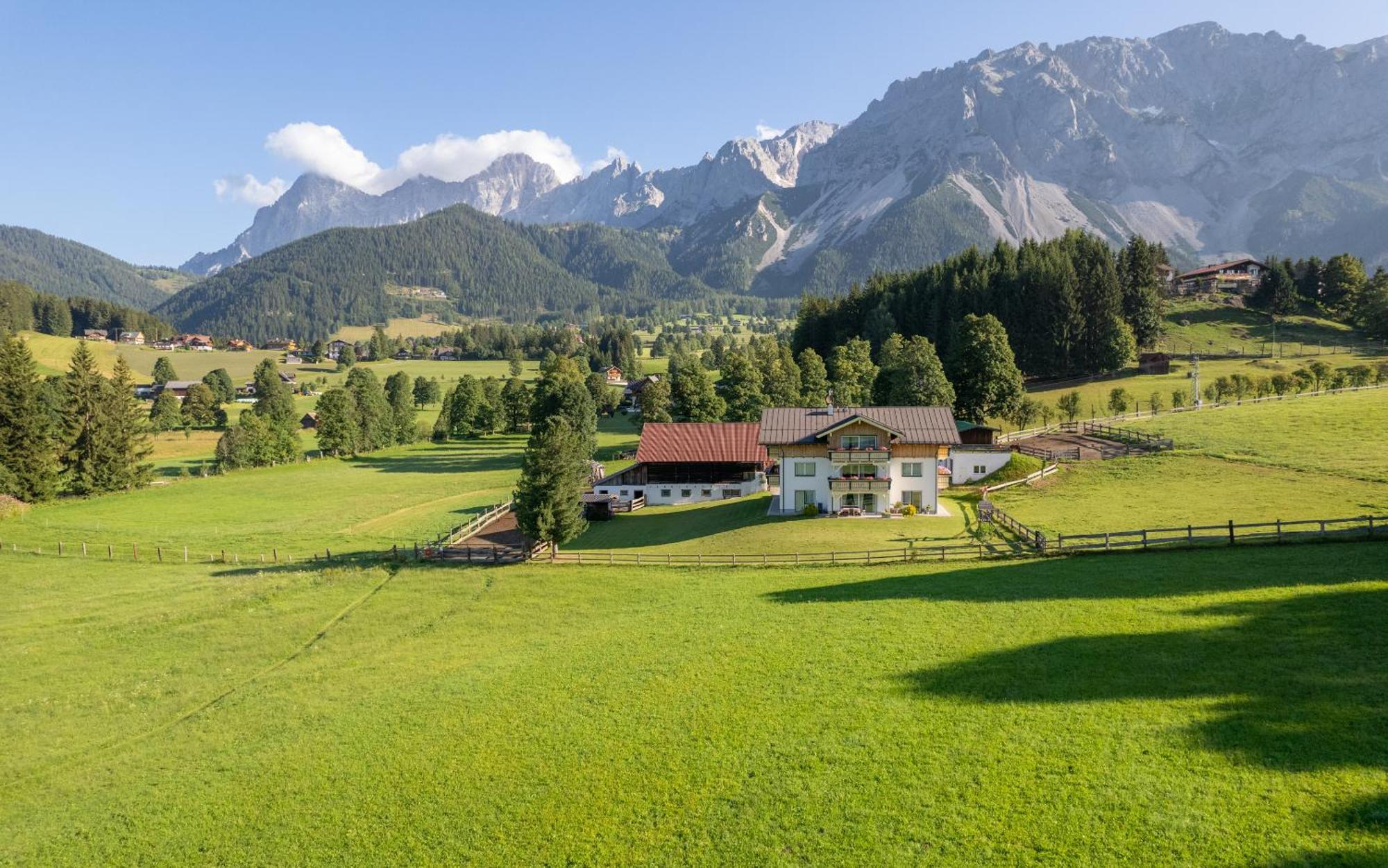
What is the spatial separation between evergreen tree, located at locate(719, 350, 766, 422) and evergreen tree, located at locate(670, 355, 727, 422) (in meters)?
2.14

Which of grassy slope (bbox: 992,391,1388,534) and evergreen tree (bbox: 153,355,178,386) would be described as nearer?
grassy slope (bbox: 992,391,1388,534)

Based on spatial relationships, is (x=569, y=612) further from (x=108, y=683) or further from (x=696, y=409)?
(x=696, y=409)

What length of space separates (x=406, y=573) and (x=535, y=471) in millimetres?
10011

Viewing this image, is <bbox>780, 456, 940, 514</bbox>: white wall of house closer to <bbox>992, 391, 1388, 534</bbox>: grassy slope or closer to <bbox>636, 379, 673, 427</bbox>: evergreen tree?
<bbox>992, 391, 1388, 534</bbox>: grassy slope

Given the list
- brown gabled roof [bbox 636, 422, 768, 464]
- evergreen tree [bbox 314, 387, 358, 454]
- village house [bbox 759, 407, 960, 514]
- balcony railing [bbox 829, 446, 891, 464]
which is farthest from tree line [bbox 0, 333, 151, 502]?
balcony railing [bbox 829, 446, 891, 464]

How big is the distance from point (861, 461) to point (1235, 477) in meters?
26.4

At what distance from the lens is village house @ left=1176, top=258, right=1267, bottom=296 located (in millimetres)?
138000

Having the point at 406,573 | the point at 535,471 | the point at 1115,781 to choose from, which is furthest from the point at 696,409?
the point at 1115,781

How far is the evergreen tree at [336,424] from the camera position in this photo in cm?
10912

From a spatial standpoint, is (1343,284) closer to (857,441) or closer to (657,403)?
(657,403)

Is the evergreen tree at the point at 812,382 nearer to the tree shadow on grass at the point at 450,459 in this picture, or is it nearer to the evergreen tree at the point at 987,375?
the evergreen tree at the point at 987,375

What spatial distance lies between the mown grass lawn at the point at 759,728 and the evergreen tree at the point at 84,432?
154 ft

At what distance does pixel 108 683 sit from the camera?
29000 mm

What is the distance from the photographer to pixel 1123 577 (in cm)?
3231
